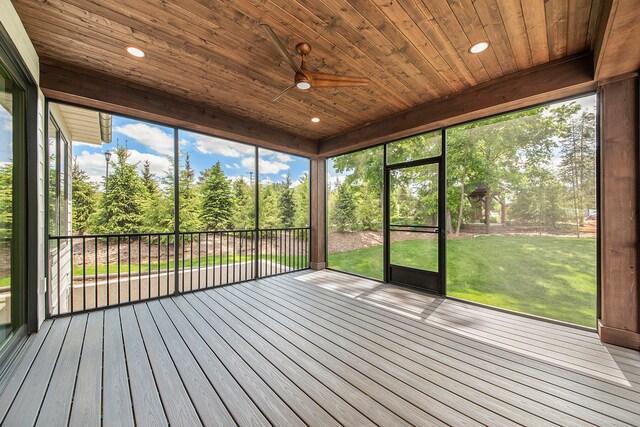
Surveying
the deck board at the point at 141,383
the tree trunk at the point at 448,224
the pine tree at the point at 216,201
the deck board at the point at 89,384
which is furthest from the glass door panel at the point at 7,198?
the tree trunk at the point at 448,224

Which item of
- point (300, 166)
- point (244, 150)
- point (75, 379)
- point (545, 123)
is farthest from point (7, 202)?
point (545, 123)

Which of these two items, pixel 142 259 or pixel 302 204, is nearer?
pixel 142 259

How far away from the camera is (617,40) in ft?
5.97

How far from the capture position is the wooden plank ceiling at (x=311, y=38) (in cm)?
186

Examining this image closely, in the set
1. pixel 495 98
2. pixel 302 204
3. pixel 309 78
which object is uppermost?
pixel 495 98

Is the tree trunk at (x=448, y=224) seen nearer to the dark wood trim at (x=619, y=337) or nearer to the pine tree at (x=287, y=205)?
the dark wood trim at (x=619, y=337)

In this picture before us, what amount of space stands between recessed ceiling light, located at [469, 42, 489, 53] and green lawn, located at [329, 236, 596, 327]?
221 cm

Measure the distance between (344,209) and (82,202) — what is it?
13.5ft

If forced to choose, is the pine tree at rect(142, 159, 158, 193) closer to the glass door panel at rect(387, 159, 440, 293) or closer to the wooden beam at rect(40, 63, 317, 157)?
the wooden beam at rect(40, 63, 317, 157)

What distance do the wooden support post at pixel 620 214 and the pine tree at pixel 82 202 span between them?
229 inches

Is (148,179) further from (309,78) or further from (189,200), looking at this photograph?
(309,78)

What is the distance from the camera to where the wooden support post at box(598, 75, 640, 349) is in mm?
2229

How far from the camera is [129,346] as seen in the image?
2.19m

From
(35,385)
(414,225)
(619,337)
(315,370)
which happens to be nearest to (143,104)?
(35,385)
